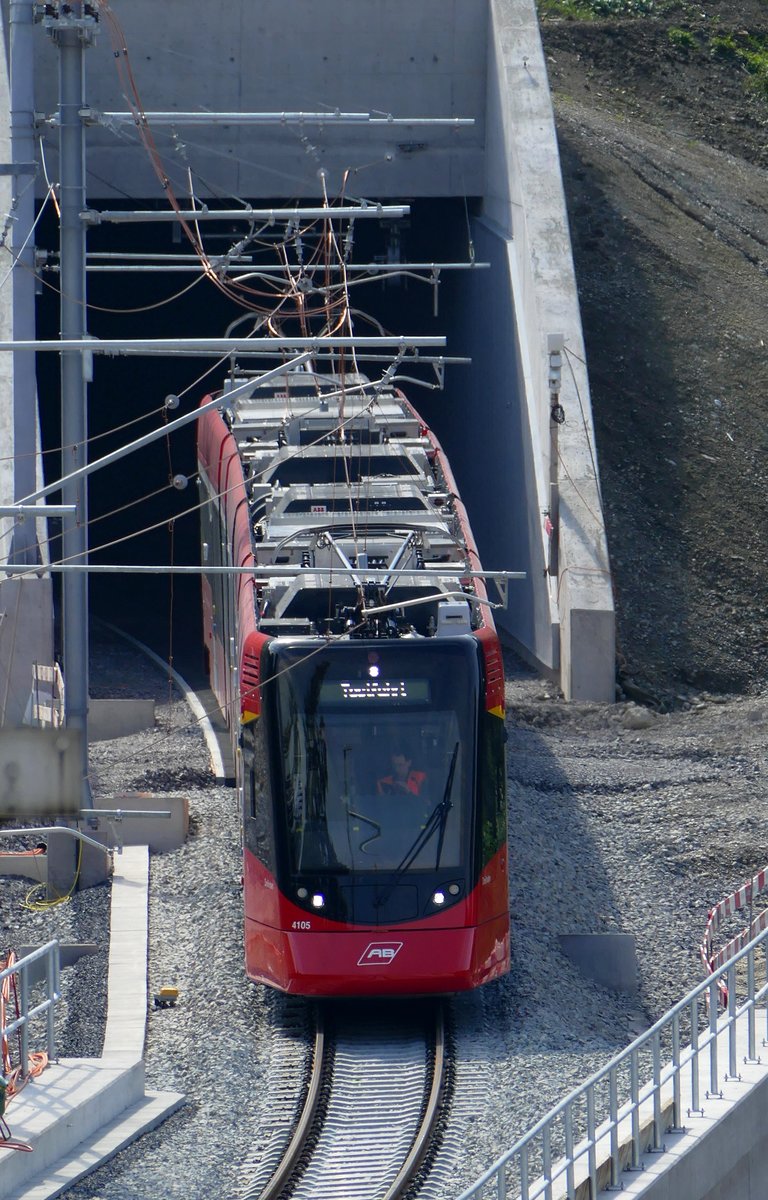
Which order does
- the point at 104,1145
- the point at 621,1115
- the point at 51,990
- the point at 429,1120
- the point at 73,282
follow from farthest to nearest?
the point at 73,282 < the point at 51,990 < the point at 429,1120 < the point at 104,1145 < the point at 621,1115

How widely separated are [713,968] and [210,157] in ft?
57.0

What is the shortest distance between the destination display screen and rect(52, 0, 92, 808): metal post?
2.82m

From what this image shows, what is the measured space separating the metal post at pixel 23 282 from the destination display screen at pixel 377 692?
16.9ft

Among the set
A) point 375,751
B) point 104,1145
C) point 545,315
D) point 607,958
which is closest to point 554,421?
point 545,315

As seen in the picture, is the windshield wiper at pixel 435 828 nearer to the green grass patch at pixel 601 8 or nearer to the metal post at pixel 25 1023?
the metal post at pixel 25 1023

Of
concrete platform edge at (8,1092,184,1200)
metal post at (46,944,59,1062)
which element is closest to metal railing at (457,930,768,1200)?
concrete platform edge at (8,1092,184,1200)

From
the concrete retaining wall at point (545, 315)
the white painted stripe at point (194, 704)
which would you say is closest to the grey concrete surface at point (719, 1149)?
the white painted stripe at point (194, 704)

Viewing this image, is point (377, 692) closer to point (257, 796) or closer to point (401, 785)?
point (401, 785)

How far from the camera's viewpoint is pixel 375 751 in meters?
13.0

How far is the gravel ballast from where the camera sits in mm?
11586

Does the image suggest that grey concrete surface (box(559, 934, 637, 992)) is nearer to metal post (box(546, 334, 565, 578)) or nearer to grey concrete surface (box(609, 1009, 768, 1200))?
grey concrete surface (box(609, 1009, 768, 1200))

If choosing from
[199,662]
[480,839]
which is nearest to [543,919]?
[480,839]

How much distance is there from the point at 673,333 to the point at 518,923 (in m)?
15.6

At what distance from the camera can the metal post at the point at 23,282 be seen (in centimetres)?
1728
